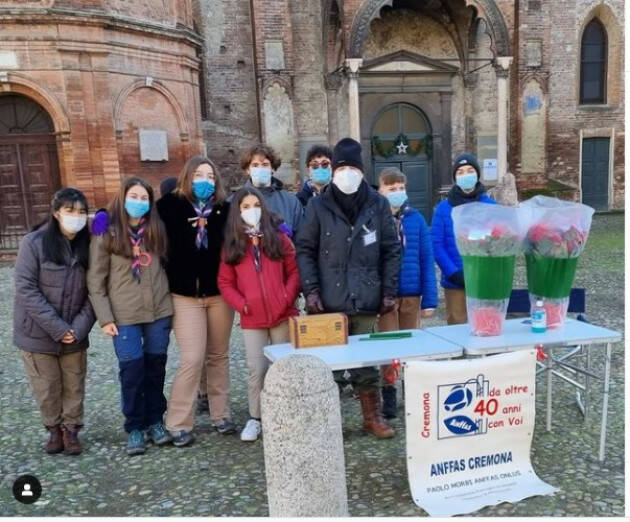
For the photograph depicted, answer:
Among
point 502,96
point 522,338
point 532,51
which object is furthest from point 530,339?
point 532,51

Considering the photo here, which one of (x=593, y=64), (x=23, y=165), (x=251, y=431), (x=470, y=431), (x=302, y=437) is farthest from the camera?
(x=593, y=64)

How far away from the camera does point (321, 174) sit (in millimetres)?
4816

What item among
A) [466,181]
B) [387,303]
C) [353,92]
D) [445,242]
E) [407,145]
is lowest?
[387,303]

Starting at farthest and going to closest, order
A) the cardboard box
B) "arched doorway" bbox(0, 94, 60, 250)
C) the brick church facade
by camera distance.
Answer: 1. "arched doorway" bbox(0, 94, 60, 250)
2. the brick church facade
3. the cardboard box

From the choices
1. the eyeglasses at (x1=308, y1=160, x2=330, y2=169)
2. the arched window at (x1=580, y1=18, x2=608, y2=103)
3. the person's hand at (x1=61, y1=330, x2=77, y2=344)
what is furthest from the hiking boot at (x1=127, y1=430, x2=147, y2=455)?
the arched window at (x1=580, y1=18, x2=608, y2=103)

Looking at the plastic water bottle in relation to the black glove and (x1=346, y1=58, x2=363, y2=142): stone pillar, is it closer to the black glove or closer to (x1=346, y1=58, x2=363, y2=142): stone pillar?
the black glove

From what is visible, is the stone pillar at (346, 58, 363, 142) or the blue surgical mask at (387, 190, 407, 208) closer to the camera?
the blue surgical mask at (387, 190, 407, 208)

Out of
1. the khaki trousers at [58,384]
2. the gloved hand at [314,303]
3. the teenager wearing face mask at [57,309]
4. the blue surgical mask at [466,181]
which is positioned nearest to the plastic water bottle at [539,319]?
the blue surgical mask at [466,181]

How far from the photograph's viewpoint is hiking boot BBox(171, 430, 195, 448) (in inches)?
163

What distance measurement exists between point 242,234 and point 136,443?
5.70 feet

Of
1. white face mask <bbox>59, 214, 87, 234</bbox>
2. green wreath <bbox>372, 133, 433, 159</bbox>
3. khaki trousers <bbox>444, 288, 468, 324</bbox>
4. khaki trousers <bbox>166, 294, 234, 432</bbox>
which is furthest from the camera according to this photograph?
green wreath <bbox>372, 133, 433, 159</bbox>

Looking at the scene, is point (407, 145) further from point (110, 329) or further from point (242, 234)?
point (110, 329)

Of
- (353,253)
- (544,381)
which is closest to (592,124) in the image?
(544,381)

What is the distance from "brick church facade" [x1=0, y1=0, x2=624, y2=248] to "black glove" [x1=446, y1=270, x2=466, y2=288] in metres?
10.4
